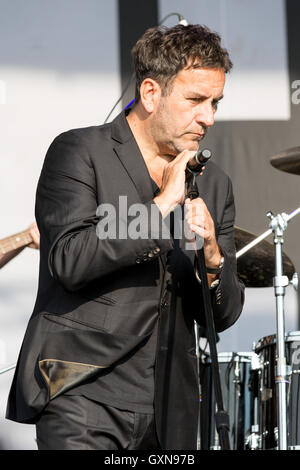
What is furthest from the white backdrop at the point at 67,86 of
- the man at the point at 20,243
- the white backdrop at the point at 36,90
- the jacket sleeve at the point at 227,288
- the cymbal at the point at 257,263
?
the jacket sleeve at the point at 227,288

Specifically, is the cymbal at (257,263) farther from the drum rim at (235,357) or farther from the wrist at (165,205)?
the wrist at (165,205)

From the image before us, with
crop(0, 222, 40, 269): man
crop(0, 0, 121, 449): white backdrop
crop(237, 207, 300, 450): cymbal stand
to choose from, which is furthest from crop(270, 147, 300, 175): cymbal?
crop(0, 222, 40, 269): man

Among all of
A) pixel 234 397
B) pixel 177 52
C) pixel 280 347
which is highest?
pixel 177 52

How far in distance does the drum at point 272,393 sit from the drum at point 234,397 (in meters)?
0.10

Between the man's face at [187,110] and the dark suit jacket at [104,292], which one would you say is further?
the man's face at [187,110]

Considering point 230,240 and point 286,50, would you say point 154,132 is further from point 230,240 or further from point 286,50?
point 286,50

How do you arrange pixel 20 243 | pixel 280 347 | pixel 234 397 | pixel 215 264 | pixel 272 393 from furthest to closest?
pixel 20 243 → pixel 234 397 → pixel 272 393 → pixel 280 347 → pixel 215 264

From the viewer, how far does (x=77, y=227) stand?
7.00ft

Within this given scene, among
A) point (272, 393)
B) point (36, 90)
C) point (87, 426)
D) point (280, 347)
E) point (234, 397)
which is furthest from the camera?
point (36, 90)

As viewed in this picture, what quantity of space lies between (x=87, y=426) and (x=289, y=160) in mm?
2218

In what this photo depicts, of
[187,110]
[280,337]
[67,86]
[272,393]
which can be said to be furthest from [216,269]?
[67,86]

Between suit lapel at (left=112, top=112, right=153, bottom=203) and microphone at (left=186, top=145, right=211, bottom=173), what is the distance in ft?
0.70

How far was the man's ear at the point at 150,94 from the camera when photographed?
2.45 m

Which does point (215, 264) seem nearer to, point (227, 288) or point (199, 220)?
point (227, 288)
